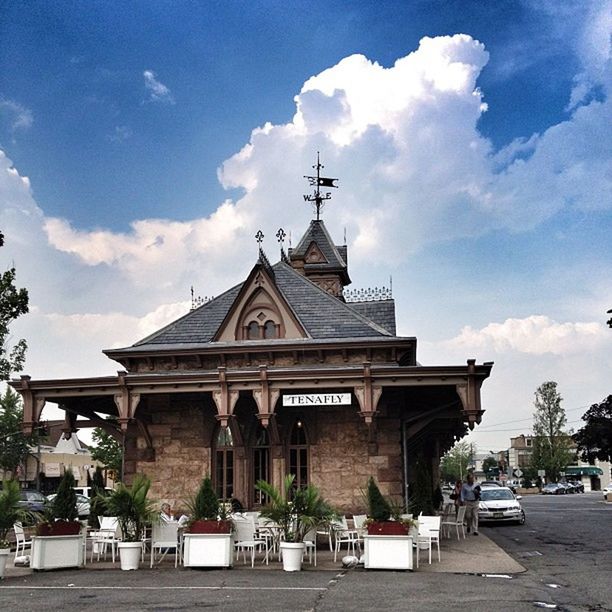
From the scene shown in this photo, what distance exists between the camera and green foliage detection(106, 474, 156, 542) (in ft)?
44.6

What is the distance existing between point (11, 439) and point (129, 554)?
3692cm

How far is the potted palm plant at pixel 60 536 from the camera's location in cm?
1360

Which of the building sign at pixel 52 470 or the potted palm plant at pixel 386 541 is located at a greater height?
the building sign at pixel 52 470

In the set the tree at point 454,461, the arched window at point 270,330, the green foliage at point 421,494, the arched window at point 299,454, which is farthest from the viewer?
the tree at point 454,461

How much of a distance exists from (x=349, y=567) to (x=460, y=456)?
102553 mm

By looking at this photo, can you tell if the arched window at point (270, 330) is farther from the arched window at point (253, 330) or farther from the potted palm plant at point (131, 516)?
the potted palm plant at point (131, 516)

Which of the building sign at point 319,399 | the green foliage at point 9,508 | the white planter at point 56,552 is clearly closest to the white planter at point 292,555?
the white planter at point 56,552

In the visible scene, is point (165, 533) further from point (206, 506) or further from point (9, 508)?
point (9, 508)

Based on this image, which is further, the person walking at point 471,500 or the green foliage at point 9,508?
the person walking at point 471,500

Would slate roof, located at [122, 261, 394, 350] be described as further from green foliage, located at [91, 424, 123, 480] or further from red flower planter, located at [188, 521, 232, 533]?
green foliage, located at [91, 424, 123, 480]

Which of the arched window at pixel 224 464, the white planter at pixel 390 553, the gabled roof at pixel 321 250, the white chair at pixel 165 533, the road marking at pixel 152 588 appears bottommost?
the road marking at pixel 152 588

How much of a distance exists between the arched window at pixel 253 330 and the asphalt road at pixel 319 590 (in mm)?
7925

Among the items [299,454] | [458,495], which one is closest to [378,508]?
[299,454]

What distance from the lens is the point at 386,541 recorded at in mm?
12992
